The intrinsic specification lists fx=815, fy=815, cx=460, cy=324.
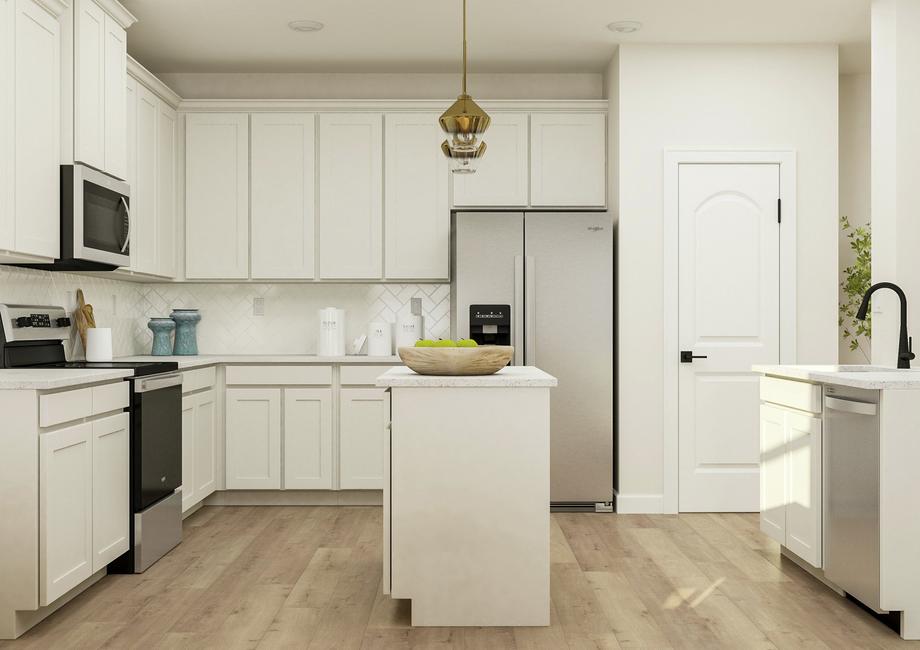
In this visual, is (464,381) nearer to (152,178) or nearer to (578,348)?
(578,348)

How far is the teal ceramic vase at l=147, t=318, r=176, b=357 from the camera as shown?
5176mm

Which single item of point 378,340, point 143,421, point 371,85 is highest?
point 371,85

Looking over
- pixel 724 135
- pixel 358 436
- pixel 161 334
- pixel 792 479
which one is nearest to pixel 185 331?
pixel 161 334

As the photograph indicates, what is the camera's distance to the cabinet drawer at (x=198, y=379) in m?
4.49

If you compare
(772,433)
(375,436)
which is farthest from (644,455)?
(375,436)

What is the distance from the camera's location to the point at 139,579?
354 cm

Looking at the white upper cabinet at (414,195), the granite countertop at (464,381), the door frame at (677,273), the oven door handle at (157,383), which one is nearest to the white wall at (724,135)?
the door frame at (677,273)

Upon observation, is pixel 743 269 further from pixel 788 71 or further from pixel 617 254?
pixel 788 71

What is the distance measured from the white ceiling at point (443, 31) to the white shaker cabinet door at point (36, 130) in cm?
96

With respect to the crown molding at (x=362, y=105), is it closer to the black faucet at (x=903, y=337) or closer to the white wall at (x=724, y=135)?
the white wall at (x=724, y=135)

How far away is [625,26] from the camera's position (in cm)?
468

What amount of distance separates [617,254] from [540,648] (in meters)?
2.84

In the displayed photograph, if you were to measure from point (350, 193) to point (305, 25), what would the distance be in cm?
109

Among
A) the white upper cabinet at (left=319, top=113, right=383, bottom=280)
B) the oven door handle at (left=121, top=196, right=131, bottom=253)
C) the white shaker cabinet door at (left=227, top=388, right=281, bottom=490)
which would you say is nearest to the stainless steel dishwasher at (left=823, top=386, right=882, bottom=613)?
the white upper cabinet at (left=319, top=113, right=383, bottom=280)
